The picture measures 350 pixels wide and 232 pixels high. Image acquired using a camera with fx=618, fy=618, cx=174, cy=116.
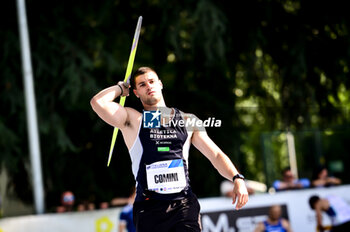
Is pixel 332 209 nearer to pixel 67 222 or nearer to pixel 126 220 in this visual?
pixel 126 220

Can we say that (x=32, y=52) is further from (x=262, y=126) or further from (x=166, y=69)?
(x=262, y=126)

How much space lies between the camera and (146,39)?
1388cm

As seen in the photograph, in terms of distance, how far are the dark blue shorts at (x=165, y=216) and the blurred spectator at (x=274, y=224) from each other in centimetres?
605

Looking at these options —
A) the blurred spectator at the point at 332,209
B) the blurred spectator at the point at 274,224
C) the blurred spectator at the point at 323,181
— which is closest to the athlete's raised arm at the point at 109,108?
the blurred spectator at the point at 332,209

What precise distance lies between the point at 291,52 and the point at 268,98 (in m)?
3.45

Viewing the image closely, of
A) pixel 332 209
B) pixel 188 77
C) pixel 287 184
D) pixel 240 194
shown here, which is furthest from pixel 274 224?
pixel 240 194

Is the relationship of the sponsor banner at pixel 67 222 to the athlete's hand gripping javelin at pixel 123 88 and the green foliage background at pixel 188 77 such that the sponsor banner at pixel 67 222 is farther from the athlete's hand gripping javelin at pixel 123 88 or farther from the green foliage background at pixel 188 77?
the athlete's hand gripping javelin at pixel 123 88

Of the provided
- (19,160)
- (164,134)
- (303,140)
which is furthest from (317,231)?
(164,134)

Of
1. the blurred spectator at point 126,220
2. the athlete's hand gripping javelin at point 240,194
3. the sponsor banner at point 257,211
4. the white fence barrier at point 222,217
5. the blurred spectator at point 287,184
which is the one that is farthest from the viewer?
the blurred spectator at point 287,184

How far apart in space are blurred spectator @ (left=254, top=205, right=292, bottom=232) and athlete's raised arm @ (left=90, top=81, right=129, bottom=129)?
6.33 metres

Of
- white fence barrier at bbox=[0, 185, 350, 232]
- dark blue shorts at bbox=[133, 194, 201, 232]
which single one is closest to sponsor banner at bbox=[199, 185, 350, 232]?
white fence barrier at bbox=[0, 185, 350, 232]

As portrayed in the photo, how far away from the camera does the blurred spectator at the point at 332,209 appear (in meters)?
9.47

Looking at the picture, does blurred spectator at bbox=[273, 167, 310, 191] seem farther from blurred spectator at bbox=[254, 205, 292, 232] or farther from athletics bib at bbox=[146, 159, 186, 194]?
athletics bib at bbox=[146, 159, 186, 194]

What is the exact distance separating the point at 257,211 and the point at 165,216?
6.44 metres
